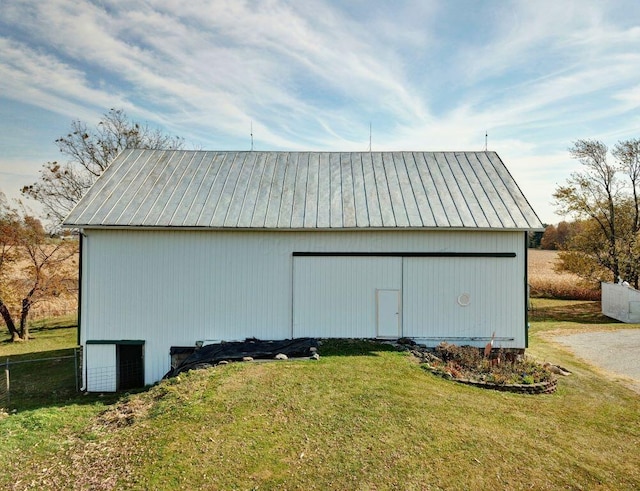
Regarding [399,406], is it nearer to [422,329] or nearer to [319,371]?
[319,371]

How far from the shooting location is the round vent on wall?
1223cm

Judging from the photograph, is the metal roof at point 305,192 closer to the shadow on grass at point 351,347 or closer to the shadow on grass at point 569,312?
the shadow on grass at point 351,347

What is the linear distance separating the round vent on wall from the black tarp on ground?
4.47m

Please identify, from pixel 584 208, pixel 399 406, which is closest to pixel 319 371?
pixel 399 406

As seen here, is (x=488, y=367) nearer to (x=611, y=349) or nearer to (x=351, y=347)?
(x=351, y=347)

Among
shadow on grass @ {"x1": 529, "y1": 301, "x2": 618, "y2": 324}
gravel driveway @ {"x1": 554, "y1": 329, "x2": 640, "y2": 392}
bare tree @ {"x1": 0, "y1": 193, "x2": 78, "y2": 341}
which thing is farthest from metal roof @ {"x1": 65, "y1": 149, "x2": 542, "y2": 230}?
shadow on grass @ {"x1": 529, "y1": 301, "x2": 618, "y2": 324}

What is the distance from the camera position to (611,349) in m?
15.2

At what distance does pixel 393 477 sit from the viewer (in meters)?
6.09

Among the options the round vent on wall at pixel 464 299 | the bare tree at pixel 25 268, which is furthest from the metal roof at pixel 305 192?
the bare tree at pixel 25 268

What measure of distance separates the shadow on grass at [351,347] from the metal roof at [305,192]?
3.37 metres

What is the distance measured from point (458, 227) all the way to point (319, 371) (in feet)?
19.0

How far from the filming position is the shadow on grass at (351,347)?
11156mm

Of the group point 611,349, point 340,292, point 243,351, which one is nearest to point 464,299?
point 340,292

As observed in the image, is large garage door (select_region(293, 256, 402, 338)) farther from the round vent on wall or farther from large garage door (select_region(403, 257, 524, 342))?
the round vent on wall
